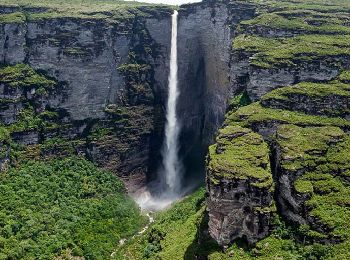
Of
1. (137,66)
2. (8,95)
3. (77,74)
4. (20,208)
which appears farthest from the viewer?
(137,66)

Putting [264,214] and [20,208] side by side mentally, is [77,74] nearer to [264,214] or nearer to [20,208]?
[20,208]

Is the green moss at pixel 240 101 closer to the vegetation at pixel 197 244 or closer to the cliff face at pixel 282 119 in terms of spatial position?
the cliff face at pixel 282 119

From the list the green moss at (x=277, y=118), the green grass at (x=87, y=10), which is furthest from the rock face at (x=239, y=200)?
the green grass at (x=87, y=10)

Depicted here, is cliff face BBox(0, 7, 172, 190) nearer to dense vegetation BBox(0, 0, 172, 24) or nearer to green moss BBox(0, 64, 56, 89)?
dense vegetation BBox(0, 0, 172, 24)

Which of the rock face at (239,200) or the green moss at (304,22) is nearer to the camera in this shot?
the rock face at (239,200)

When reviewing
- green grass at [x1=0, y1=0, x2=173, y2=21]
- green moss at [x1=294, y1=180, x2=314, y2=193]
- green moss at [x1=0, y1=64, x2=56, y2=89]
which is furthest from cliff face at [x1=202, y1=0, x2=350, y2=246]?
green moss at [x1=0, y1=64, x2=56, y2=89]

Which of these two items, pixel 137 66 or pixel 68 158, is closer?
pixel 68 158

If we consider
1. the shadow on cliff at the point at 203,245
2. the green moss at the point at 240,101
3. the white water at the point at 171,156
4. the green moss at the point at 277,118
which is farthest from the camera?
the white water at the point at 171,156

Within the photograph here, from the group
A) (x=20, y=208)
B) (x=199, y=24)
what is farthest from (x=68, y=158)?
(x=199, y=24)
